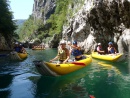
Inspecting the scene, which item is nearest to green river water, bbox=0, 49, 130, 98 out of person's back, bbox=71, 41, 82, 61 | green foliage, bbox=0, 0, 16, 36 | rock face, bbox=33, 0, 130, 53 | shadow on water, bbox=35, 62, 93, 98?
shadow on water, bbox=35, 62, 93, 98

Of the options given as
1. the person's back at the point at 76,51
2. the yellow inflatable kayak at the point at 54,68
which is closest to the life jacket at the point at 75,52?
the person's back at the point at 76,51

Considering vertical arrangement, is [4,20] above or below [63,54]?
above

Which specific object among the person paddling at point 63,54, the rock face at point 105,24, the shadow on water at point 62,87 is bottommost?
the shadow on water at point 62,87

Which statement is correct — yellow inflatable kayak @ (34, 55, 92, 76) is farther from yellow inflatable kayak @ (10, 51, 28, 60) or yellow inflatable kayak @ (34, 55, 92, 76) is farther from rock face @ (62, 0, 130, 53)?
rock face @ (62, 0, 130, 53)

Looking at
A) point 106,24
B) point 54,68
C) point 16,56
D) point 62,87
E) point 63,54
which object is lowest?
point 62,87

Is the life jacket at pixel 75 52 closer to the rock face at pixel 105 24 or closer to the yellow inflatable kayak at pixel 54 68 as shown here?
the yellow inflatable kayak at pixel 54 68

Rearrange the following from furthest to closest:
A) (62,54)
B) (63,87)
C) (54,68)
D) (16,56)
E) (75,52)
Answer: (16,56) → (75,52) → (62,54) → (54,68) → (63,87)

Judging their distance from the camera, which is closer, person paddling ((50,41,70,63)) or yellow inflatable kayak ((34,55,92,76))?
yellow inflatable kayak ((34,55,92,76))

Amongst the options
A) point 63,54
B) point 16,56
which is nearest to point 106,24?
point 16,56

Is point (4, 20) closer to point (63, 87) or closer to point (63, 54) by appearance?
point (63, 54)

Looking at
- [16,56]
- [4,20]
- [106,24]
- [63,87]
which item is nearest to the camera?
[63,87]

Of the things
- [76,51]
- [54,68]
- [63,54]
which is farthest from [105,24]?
[54,68]

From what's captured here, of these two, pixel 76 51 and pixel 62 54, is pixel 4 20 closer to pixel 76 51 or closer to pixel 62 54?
pixel 76 51

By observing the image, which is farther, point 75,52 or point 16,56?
point 16,56
